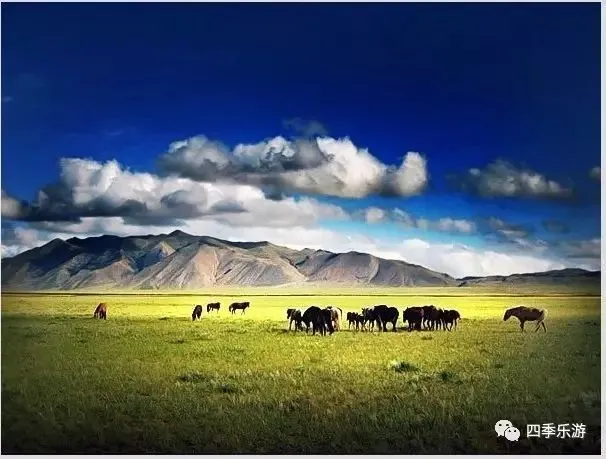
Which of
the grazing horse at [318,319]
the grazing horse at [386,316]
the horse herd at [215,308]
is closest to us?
the horse herd at [215,308]

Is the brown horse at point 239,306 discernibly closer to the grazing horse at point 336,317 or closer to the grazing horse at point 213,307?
the grazing horse at point 213,307

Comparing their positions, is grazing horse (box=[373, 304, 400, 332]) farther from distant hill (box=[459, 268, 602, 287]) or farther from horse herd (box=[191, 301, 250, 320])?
horse herd (box=[191, 301, 250, 320])

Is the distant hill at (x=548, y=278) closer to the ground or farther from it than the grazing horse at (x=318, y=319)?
farther from it

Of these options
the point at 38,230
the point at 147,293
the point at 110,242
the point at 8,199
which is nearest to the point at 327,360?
the point at 147,293

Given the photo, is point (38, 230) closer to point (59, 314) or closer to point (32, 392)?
point (59, 314)

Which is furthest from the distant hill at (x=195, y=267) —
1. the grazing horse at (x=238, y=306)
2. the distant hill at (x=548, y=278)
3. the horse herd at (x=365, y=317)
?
the horse herd at (x=365, y=317)

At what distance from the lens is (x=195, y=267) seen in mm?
9320

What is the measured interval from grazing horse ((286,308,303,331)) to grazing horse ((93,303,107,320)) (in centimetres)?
325


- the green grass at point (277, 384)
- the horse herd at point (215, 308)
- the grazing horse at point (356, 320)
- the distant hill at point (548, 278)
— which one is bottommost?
the green grass at point (277, 384)

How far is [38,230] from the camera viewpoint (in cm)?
870

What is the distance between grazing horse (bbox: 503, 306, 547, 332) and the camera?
921cm

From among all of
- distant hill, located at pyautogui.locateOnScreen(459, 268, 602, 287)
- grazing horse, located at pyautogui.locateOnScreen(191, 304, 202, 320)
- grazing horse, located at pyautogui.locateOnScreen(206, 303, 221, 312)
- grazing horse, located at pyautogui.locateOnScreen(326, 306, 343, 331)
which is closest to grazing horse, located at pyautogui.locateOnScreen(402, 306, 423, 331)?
grazing horse, located at pyautogui.locateOnScreen(326, 306, 343, 331)

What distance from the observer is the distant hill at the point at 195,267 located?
29.1 feet

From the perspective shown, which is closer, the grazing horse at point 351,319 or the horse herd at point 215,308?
the horse herd at point 215,308
